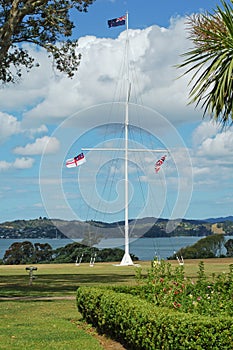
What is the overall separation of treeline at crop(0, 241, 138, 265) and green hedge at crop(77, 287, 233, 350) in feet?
100

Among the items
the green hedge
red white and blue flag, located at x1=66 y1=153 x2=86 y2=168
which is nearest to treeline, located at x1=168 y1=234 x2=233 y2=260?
red white and blue flag, located at x1=66 y1=153 x2=86 y2=168

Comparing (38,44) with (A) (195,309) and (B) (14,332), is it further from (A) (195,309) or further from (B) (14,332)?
(A) (195,309)

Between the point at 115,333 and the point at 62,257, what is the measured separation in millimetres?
33229

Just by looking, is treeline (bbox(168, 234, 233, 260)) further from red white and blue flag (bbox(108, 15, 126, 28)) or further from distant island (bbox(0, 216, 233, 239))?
red white and blue flag (bbox(108, 15, 126, 28))

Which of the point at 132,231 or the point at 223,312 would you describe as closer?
the point at 223,312

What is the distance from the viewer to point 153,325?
8.43 metres

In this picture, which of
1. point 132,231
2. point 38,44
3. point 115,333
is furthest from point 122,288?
point 132,231

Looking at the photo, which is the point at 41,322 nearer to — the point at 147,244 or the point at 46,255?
the point at 147,244

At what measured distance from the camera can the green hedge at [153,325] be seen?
7570mm

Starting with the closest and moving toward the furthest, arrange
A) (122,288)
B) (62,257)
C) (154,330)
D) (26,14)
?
1. (154,330)
2. (122,288)
3. (26,14)
4. (62,257)

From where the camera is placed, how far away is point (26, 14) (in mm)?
20156

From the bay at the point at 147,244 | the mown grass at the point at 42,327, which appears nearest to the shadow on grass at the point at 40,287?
the mown grass at the point at 42,327

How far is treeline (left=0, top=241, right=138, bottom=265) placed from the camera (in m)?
42.1

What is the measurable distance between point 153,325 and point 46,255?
34.9 meters
